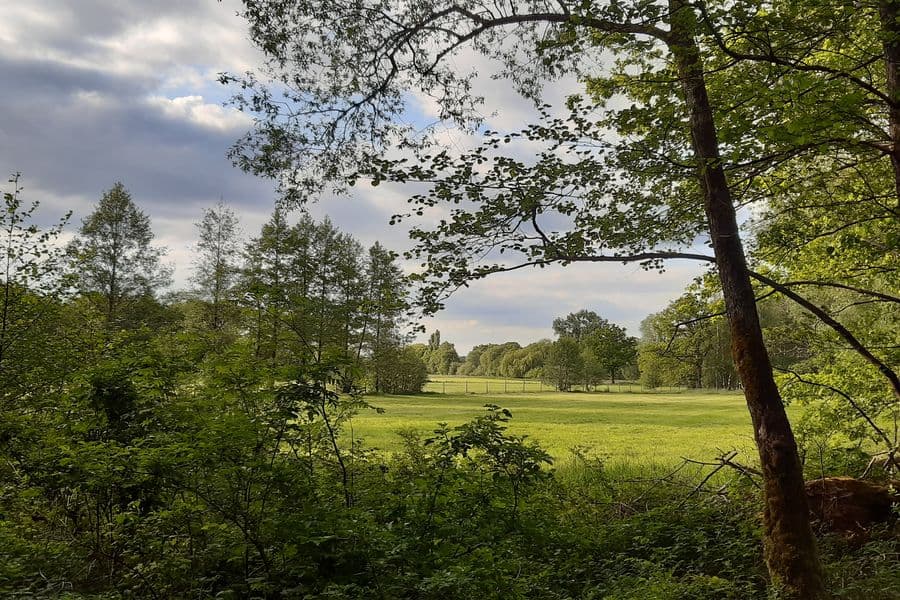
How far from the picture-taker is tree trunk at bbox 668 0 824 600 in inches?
206

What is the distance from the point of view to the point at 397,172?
6395 mm

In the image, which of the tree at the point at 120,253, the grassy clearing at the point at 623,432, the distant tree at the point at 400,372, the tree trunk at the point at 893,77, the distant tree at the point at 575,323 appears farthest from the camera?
the distant tree at the point at 575,323

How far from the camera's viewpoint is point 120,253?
28.0m

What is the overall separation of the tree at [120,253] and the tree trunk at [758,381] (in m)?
28.5

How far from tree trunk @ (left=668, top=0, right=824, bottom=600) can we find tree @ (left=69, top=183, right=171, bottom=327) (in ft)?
93.6

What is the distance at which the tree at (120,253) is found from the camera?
2723 centimetres

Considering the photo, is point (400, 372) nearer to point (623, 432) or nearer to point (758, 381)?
point (623, 432)

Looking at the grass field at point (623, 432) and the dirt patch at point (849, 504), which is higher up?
the dirt patch at point (849, 504)

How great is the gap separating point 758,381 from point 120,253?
103ft

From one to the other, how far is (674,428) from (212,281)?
95.8 feet

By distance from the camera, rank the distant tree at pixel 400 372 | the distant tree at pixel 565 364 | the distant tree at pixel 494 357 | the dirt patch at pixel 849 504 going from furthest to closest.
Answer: the distant tree at pixel 494 357, the distant tree at pixel 565 364, the distant tree at pixel 400 372, the dirt patch at pixel 849 504

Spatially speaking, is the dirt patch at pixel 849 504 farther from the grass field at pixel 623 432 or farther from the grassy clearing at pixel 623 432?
the grassy clearing at pixel 623 432

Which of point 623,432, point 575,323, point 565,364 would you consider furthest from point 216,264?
point 575,323

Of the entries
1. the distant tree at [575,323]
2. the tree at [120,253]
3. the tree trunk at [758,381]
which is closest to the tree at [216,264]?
the tree at [120,253]
